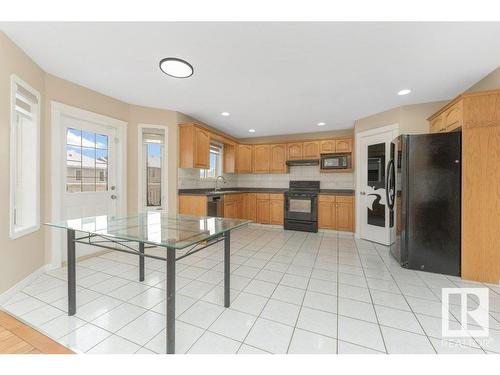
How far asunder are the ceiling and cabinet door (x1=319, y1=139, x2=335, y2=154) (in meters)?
1.47

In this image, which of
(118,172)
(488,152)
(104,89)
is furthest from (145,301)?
(488,152)

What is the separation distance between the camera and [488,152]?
7.52 ft

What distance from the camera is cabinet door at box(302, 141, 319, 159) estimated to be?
5105mm

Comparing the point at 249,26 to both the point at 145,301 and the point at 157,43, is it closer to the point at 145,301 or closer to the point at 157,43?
the point at 157,43

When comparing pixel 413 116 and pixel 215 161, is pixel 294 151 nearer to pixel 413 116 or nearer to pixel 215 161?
pixel 215 161

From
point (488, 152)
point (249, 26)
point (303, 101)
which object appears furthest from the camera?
point (303, 101)

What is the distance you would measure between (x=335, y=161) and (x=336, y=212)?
118cm

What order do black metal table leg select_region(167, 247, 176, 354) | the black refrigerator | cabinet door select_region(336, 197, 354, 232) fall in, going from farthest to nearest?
cabinet door select_region(336, 197, 354, 232) < the black refrigerator < black metal table leg select_region(167, 247, 176, 354)

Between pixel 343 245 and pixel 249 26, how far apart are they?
364 centimetres

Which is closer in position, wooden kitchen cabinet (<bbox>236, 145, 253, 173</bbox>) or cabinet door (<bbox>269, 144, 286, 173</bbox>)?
cabinet door (<bbox>269, 144, 286, 173</bbox>)

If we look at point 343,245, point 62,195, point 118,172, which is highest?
point 118,172

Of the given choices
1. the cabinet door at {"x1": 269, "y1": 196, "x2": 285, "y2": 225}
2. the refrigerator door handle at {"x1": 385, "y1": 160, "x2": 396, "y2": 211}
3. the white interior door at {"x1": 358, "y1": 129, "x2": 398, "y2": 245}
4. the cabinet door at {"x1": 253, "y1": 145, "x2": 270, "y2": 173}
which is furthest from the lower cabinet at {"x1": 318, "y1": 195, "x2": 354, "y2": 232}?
the cabinet door at {"x1": 253, "y1": 145, "x2": 270, "y2": 173}

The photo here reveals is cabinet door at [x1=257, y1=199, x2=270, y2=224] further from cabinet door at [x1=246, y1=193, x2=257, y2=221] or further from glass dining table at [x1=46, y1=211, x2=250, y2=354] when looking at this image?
glass dining table at [x1=46, y1=211, x2=250, y2=354]

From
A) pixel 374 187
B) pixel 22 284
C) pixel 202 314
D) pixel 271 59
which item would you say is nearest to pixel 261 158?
pixel 374 187
